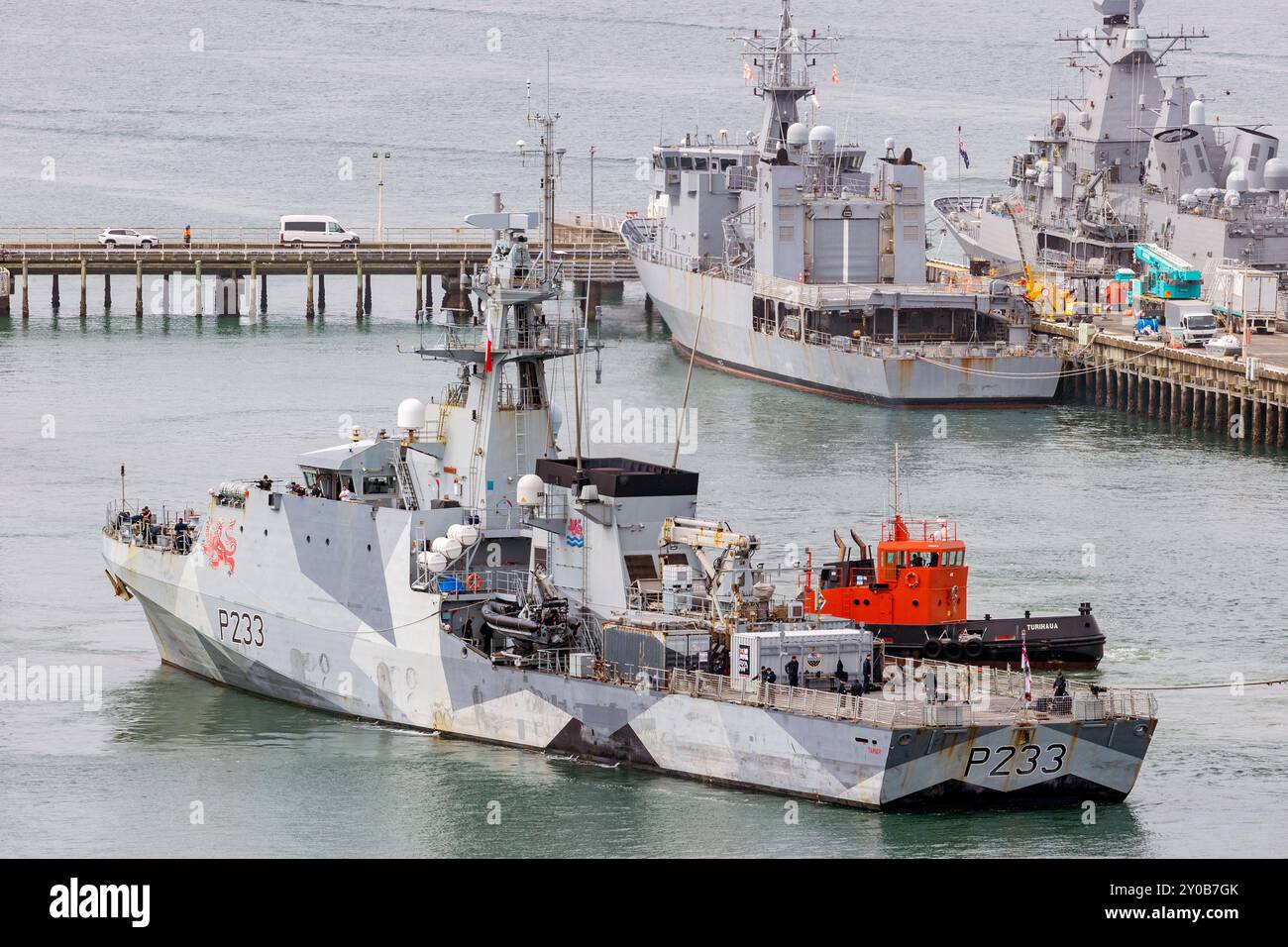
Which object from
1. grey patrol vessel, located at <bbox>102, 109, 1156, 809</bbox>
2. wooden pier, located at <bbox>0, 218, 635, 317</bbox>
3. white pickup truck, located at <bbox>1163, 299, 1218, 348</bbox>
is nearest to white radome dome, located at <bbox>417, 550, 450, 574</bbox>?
grey patrol vessel, located at <bbox>102, 109, 1156, 809</bbox>

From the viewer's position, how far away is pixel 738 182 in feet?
303

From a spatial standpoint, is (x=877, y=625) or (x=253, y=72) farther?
(x=253, y=72)

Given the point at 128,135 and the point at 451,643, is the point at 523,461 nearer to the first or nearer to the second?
the point at 451,643

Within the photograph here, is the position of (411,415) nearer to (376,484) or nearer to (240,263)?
(376,484)

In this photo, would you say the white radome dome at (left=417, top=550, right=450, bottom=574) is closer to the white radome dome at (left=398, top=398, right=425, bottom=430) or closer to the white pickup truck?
the white radome dome at (left=398, top=398, right=425, bottom=430)

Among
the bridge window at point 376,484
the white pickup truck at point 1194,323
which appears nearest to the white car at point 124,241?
the white pickup truck at point 1194,323

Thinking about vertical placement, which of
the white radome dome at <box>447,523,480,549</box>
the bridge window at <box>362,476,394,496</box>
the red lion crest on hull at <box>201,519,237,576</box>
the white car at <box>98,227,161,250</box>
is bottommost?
the red lion crest on hull at <box>201,519,237,576</box>

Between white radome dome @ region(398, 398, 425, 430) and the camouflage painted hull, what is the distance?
6.22 feet

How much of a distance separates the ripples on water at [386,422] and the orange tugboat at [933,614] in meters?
1.05

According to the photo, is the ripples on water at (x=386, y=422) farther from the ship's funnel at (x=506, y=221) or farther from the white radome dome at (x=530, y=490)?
the ship's funnel at (x=506, y=221)

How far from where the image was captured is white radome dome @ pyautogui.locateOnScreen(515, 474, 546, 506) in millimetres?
40281

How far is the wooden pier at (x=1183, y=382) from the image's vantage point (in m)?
71.9

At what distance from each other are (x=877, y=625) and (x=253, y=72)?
143240 millimetres
